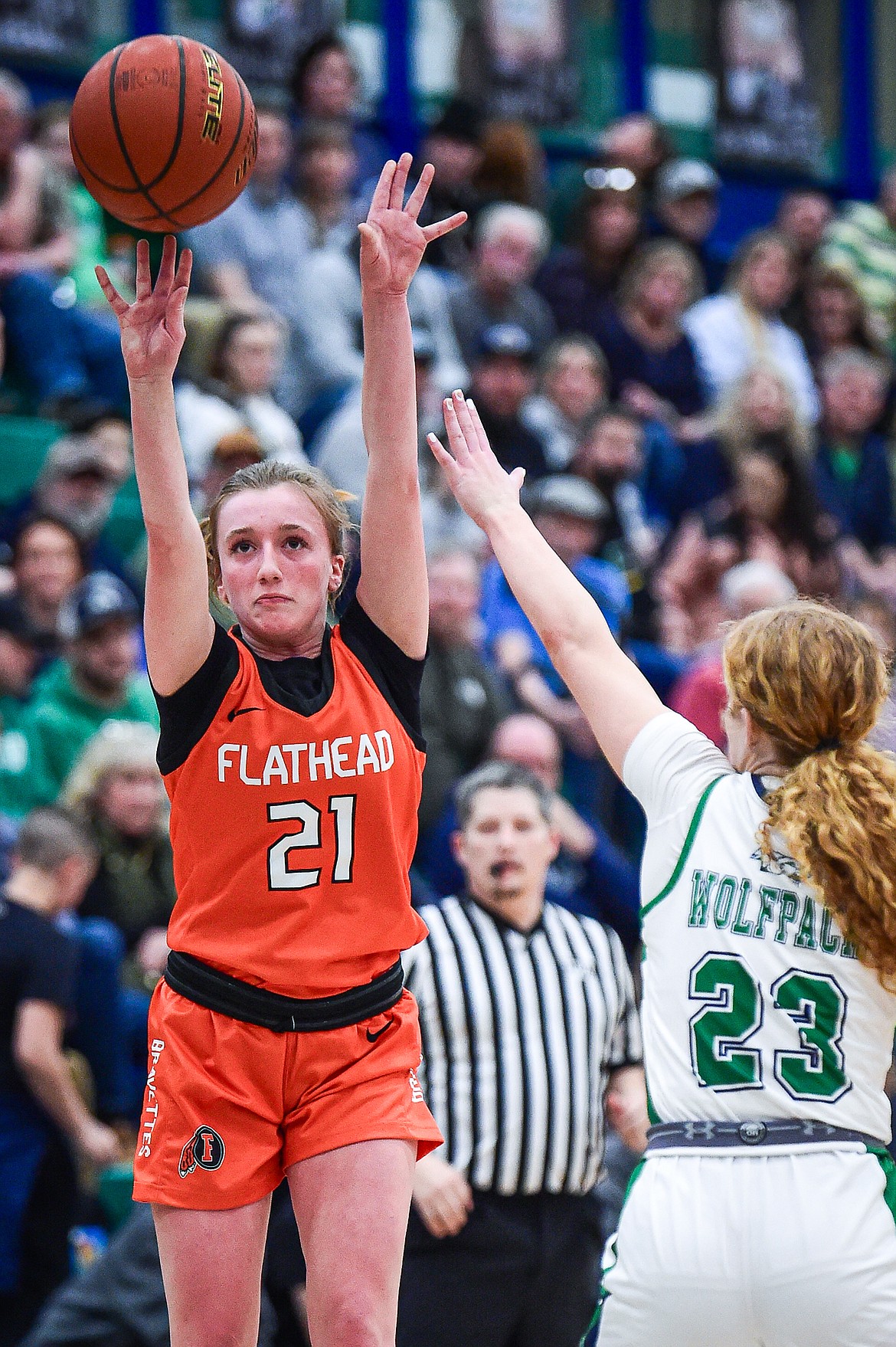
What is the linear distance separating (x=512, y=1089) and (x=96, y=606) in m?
2.76

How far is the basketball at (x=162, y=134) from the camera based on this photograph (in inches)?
155

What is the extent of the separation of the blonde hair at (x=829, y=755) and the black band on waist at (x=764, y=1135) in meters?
0.27

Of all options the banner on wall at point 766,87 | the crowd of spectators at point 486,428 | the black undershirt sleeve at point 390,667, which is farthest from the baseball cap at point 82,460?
the banner on wall at point 766,87

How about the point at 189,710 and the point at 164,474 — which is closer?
the point at 164,474

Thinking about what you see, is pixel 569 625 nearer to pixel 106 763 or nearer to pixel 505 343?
pixel 106 763

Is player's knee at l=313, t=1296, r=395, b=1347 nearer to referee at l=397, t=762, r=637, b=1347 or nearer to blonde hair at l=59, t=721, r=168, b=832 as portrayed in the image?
referee at l=397, t=762, r=637, b=1347

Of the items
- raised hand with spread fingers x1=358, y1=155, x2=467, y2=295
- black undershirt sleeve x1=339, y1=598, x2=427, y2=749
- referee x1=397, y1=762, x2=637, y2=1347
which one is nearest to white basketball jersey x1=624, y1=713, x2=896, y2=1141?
black undershirt sleeve x1=339, y1=598, x2=427, y2=749

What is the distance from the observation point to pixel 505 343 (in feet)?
30.5

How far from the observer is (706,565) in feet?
31.5

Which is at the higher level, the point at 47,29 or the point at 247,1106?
the point at 47,29

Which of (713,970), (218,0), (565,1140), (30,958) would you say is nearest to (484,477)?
(713,970)

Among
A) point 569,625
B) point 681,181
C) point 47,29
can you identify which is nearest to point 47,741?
point 569,625

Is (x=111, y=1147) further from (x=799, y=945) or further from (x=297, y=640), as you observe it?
(x=799, y=945)

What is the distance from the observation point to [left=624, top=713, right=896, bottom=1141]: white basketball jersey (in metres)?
3.19
